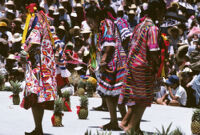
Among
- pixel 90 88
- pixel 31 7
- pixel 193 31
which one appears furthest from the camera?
pixel 193 31

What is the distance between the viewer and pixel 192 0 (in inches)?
717

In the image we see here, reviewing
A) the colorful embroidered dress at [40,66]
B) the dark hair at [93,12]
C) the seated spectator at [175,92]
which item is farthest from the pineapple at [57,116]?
the seated spectator at [175,92]

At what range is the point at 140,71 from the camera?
6.48 meters

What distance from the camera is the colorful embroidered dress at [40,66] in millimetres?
6559

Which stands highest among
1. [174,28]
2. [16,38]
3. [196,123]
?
[174,28]

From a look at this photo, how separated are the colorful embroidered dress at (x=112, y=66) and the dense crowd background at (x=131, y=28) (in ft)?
16.5

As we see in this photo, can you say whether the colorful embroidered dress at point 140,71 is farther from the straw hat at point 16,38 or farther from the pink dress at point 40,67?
the straw hat at point 16,38

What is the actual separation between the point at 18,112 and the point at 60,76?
1141 millimetres

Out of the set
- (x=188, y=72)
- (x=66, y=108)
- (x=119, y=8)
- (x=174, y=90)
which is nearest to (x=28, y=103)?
(x=66, y=108)

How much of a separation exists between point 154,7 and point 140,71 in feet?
2.87

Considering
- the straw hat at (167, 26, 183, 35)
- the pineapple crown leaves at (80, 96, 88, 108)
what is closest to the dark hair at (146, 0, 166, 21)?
the pineapple crown leaves at (80, 96, 88, 108)

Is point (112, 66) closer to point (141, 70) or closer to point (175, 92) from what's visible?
point (141, 70)

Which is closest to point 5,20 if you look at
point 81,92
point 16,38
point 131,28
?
point 16,38

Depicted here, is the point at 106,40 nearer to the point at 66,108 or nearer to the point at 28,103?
the point at 28,103
